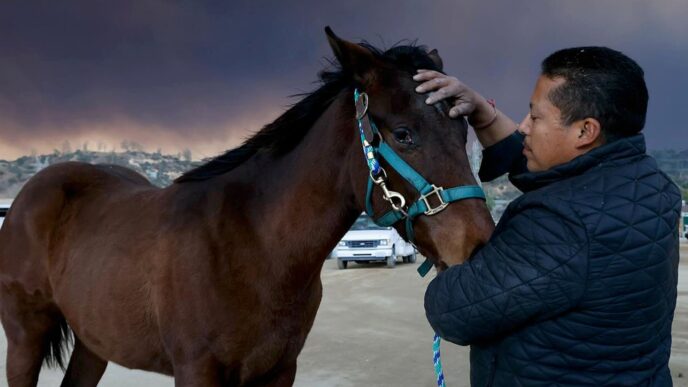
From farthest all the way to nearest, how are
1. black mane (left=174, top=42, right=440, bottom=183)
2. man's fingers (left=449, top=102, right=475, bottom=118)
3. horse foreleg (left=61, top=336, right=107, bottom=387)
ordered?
horse foreleg (left=61, top=336, right=107, bottom=387) → black mane (left=174, top=42, right=440, bottom=183) → man's fingers (left=449, top=102, right=475, bottom=118)

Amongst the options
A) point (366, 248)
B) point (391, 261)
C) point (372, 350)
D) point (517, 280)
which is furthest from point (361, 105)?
point (391, 261)

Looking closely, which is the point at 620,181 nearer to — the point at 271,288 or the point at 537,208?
the point at 537,208

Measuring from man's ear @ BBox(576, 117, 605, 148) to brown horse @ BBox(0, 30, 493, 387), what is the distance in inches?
15.9

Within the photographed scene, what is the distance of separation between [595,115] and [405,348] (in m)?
5.43

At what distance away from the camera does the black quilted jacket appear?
1178mm

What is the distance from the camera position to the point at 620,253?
3.84 ft

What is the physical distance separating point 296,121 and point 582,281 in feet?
5.01

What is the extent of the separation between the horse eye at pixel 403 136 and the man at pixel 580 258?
0.52 m

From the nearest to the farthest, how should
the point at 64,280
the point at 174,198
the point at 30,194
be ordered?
the point at 174,198
the point at 64,280
the point at 30,194

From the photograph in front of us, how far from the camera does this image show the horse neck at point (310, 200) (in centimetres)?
222

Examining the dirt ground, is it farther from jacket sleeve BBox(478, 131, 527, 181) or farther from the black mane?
jacket sleeve BBox(478, 131, 527, 181)

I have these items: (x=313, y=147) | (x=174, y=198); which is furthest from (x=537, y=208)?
(x=174, y=198)

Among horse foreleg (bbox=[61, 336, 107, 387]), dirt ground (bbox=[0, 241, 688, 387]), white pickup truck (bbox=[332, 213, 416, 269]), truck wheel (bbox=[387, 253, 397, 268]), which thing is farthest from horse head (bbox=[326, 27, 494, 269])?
truck wheel (bbox=[387, 253, 397, 268])

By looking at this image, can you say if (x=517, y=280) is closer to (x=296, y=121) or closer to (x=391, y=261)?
(x=296, y=121)
